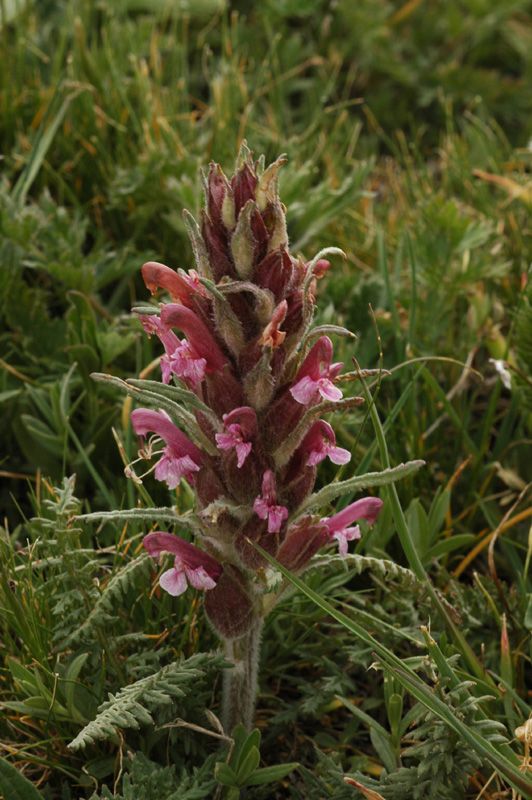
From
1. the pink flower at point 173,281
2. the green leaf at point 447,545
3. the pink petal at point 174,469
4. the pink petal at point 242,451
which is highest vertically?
the pink flower at point 173,281

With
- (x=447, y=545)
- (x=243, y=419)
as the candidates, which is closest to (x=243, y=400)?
(x=243, y=419)

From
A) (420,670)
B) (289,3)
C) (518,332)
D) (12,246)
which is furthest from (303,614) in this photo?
(289,3)

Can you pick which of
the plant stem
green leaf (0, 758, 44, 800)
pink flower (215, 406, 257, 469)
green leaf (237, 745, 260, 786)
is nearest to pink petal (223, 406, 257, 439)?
pink flower (215, 406, 257, 469)

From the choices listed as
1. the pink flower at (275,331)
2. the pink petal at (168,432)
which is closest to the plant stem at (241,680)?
the pink petal at (168,432)

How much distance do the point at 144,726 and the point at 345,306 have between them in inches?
60.8

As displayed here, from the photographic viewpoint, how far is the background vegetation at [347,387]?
218 cm

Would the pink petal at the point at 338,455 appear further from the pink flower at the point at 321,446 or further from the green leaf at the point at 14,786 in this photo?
the green leaf at the point at 14,786

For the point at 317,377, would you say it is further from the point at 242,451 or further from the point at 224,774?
the point at 224,774

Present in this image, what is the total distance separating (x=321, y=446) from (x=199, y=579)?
1.14ft

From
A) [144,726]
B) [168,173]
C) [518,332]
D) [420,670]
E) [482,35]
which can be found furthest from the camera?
[482,35]

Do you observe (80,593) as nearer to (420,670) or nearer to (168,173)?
(420,670)

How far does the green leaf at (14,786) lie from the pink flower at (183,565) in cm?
44

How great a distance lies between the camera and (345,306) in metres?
3.30

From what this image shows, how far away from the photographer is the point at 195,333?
77.0 inches
